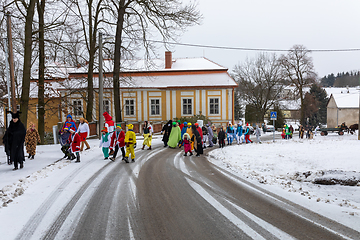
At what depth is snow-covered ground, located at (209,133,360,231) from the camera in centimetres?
605

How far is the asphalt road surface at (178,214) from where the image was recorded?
4633 millimetres

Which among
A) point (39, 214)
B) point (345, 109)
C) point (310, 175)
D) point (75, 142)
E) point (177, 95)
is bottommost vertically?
point (310, 175)

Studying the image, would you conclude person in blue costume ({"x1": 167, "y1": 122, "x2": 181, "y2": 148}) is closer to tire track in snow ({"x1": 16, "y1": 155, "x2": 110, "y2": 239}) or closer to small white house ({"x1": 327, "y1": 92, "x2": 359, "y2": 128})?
tire track in snow ({"x1": 16, "y1": 155, "x2": 110, "y2": 239})

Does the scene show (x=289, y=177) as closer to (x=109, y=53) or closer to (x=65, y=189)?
(x=65, y=189)

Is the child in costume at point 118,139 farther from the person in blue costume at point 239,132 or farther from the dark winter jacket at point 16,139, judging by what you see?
the person in blue costume at point 239,132

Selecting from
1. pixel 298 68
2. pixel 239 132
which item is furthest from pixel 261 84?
pixel 239 132

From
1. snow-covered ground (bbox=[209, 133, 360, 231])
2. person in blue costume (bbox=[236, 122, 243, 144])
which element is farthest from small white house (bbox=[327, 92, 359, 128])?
snow-covered ground (bbox=[209, 133, 360, 231])

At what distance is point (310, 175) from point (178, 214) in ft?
17.9

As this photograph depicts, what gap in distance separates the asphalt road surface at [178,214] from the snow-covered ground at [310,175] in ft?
1.63

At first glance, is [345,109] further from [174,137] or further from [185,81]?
[174,137]

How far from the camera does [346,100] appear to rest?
56156 mm

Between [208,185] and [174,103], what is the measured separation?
1149 inches

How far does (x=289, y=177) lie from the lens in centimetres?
938

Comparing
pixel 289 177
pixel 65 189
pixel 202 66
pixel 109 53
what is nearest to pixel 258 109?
pixel 202 66
